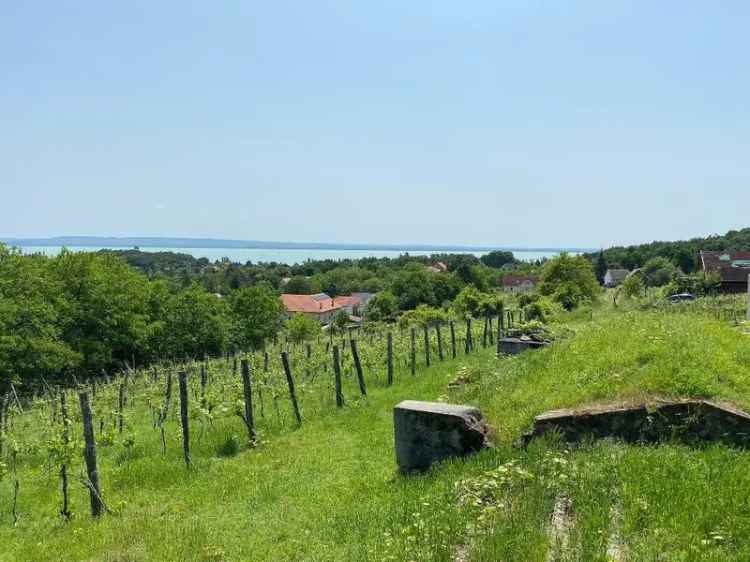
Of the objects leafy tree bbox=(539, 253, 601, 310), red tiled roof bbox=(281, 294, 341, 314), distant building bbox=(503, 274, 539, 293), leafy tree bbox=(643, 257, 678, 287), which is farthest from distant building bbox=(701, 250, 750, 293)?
red tiled roof bbox=(281, 294, 341, 314)

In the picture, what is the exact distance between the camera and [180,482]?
916 centimetres

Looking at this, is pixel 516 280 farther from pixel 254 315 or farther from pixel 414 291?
pixel 254 315

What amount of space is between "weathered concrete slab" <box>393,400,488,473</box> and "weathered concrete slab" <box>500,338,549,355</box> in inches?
345

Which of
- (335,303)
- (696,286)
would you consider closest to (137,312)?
(696,286)

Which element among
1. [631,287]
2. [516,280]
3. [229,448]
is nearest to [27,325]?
[229,448]

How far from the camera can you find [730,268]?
62.5 metres

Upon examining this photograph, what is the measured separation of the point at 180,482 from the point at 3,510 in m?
2.88

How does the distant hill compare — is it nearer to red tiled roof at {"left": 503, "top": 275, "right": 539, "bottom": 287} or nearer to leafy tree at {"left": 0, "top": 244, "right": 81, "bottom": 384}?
red tiled roof at {"left": 503, "top": 275, "right": 539, "bottom": 287}

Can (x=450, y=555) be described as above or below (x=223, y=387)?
above

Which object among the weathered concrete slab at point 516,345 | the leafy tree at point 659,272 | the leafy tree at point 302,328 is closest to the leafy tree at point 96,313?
the leafy tree at point 302,328

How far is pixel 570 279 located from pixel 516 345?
34.9 metres

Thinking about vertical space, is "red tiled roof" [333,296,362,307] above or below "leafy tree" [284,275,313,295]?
below

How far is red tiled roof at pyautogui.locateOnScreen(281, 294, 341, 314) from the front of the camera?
112700mm

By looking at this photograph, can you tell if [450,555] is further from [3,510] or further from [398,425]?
[3,510]
